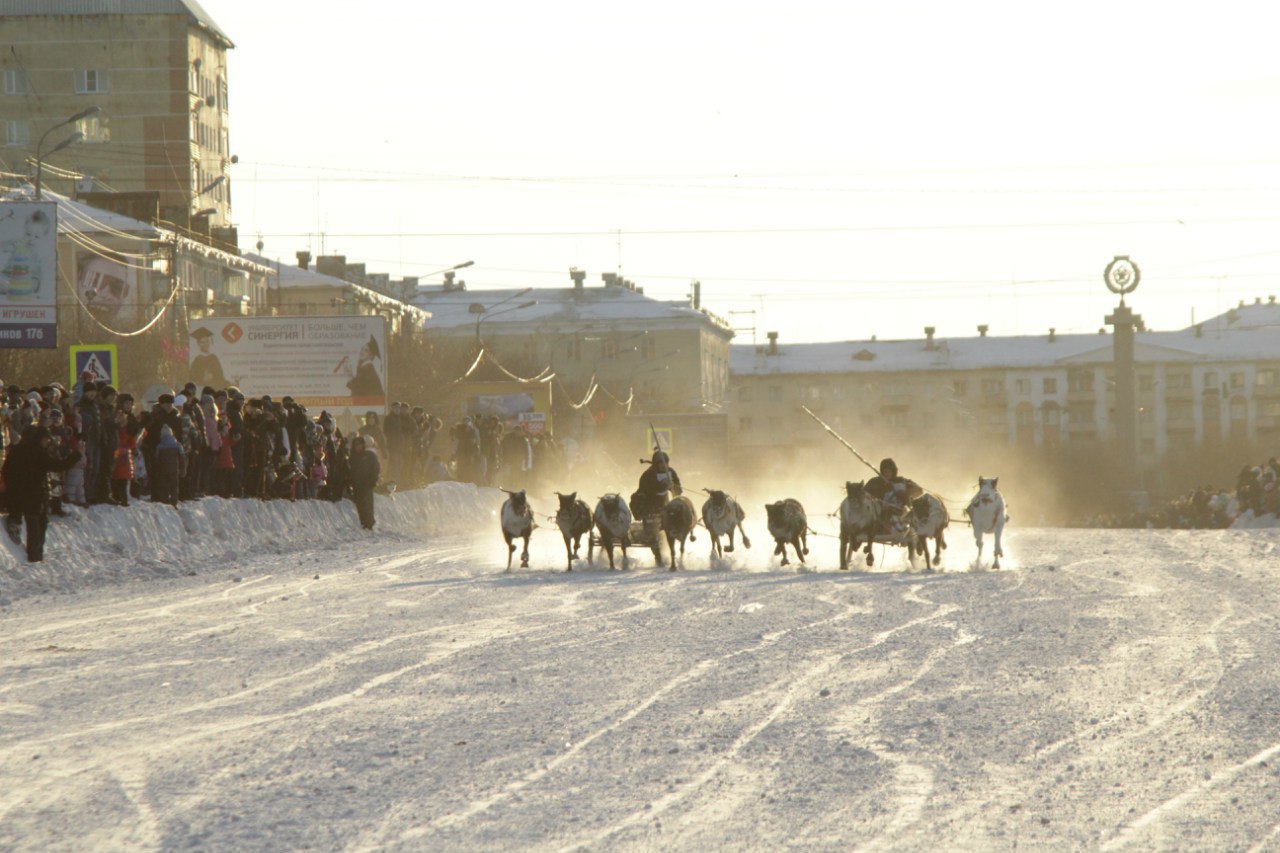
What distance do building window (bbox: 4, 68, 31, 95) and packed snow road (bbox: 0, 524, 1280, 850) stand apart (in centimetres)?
6848

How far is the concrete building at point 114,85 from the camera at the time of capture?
81.6 meters

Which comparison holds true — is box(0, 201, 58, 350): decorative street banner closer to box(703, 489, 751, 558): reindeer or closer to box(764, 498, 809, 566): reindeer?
box(703, 489, 751, 558): reindeer

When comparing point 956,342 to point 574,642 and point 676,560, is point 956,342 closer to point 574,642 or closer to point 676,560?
point 676,560

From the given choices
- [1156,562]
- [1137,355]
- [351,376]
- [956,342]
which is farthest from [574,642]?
[956,342]

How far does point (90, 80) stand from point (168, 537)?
207ft

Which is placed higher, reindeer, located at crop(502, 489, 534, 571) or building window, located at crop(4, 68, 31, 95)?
building window, located at crop(4, 68, 31, 95)

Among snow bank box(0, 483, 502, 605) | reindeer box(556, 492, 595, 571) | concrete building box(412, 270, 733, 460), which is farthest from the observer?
concrete building box(412, 270, 733, 460)

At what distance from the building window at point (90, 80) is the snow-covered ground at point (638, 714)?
65.8 meters

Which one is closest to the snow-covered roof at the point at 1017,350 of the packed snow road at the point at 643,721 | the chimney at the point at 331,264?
→ the chimney at the point at 331,264

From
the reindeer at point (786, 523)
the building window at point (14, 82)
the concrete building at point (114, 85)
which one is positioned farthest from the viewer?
the building window at point (14, 82)

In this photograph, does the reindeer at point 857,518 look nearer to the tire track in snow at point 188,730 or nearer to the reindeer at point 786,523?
the reindeer at point 786,523

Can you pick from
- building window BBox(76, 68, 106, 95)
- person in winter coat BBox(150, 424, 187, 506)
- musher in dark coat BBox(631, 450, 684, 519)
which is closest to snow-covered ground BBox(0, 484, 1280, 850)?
musher in dark coat BBox(631, 450, 684, 519)

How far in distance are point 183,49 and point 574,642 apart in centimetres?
7391

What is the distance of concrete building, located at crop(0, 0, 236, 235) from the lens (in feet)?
268
